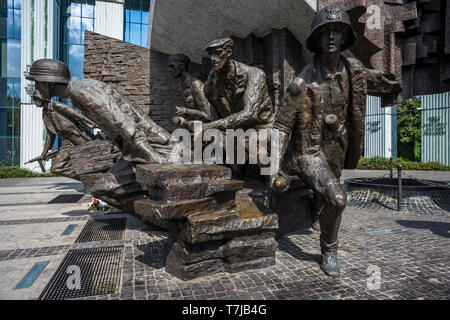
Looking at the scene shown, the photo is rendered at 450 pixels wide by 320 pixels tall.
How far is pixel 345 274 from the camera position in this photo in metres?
2.77

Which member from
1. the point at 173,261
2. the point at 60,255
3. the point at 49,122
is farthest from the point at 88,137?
the point at 173,261

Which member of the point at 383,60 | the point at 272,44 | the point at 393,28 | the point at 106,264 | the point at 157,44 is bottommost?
the point at 106,264

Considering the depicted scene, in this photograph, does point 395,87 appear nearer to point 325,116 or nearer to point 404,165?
point 325,116

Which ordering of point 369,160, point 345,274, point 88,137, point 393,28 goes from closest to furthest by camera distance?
point 345,274
point 393,28
point 88,137
point 369,160

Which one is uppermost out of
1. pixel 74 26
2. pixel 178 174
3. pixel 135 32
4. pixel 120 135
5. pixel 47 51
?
pixel 135 32

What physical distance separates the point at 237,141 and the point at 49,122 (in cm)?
587

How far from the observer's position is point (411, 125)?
860 inches

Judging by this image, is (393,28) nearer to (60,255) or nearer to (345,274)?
(345,274)

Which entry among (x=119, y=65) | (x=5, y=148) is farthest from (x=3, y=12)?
(x=119, y=65)

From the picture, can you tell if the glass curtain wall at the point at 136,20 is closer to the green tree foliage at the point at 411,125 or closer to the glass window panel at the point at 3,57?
the glass window panel at the point at 3,57

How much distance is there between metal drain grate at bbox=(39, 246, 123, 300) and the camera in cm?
252

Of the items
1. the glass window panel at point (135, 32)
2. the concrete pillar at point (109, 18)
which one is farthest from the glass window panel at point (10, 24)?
the glass window panel at point (135, 32)

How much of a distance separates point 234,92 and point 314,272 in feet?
7.36

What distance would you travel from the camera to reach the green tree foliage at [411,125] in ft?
71.1
